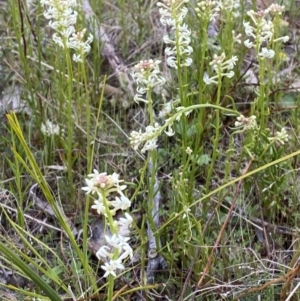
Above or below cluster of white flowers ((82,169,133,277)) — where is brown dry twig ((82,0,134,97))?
below

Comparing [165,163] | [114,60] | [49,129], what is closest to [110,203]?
[165,163]

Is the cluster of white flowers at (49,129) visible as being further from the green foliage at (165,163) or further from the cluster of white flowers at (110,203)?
the cluster of white flowers at (110,203)

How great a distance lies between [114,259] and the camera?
1.04 meters

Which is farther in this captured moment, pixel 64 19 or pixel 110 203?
pixel 64 19

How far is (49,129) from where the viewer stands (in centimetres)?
194

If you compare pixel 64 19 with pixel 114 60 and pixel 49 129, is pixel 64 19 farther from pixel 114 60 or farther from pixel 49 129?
pixel 114 60

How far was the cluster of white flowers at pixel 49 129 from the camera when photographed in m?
1.92

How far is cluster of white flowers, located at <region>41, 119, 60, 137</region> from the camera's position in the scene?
1925mm

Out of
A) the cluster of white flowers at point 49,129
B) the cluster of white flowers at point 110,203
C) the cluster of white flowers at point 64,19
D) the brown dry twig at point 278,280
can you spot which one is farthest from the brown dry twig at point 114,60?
the cluster of white flowers at point 110,203

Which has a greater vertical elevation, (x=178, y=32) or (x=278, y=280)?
(x=178, y=32)

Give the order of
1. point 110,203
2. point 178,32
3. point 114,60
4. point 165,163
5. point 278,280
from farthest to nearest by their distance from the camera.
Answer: point 114,60
point 165,163
point 178,32
point 278,280
point 110,203

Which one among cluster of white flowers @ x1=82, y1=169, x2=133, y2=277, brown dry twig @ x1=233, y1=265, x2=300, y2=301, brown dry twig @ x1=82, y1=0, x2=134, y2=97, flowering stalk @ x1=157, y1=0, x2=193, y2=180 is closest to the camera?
cluster of white flowers @ x1=82, y1=169, x2=133, y2=277

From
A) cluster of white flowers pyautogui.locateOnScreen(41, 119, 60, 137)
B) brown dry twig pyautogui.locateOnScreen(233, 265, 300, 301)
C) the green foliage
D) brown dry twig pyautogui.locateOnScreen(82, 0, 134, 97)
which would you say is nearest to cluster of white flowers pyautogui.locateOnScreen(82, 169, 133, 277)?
the green foliage

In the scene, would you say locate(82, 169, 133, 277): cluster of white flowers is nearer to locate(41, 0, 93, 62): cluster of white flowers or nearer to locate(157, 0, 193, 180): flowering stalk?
locate(157, 0, 193, 180): flowering stalk
